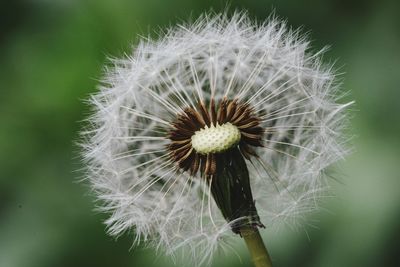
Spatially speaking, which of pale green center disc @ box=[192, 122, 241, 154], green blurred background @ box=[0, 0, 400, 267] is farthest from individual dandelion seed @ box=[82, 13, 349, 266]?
green blurred background @ box=[0, 0, 400, 267]

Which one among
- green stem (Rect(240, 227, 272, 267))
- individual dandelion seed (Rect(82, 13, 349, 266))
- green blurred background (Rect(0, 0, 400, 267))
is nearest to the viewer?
green stem (Rect(240, 227, 272, 267))

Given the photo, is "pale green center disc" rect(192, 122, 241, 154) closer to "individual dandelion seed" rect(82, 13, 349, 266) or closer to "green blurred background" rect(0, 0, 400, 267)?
"individual dandelion seed" rect(82, 13, 349, 266)

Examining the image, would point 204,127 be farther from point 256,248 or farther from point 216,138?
point 256,248

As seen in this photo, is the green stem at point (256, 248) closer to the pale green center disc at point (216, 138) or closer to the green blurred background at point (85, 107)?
the pale green center disc at point (216, 138)

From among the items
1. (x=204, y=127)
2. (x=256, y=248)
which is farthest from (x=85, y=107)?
(x=256, y=248)

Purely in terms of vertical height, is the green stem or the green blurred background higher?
the green blurred background

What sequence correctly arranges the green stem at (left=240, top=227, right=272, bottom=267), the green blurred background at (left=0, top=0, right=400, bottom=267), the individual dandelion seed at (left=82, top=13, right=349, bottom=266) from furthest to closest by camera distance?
the green blurred background at (left=0, top=0, right=400, bottom=267) → the individual dandelion seed at (left=82, top=13, right=349, bottom=266) → the green stem at (left=240, top=227, right=272, bottom=267)
